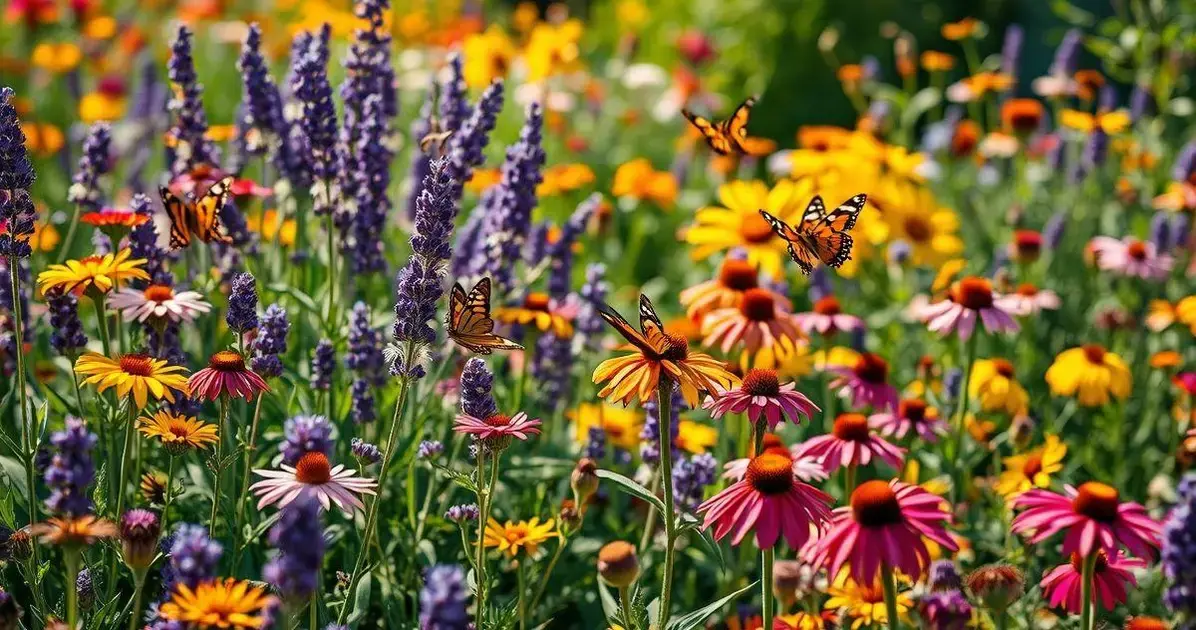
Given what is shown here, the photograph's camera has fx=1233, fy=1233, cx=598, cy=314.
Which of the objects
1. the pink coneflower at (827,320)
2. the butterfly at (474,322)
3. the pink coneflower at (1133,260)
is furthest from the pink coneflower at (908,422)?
the pink coneflower at (1133,260)

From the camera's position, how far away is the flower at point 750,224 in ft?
15.2

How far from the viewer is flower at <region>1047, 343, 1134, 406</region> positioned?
452 centimetres

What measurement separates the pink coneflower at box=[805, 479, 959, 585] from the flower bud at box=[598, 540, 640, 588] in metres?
0.44

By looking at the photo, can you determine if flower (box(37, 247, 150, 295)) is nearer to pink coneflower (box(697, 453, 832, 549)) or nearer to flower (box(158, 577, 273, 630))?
flower (box(158, 577, 273, 630))

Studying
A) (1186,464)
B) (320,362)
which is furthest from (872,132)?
(320,362)

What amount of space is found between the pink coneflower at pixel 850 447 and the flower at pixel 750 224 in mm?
1267

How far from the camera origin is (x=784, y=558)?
4016 mm

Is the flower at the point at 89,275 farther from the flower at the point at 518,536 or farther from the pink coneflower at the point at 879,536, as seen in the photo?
the pink coneflower at the point at 879,536

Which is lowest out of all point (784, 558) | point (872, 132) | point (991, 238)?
point (784, 558)

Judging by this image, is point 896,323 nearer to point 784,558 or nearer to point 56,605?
point 784,558

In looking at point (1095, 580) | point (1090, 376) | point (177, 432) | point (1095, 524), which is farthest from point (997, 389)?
point (177, 432)

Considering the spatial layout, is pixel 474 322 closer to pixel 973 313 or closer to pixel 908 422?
pixel 908 422

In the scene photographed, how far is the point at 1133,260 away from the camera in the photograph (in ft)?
17.2

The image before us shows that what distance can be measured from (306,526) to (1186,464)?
3505mm
